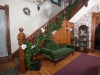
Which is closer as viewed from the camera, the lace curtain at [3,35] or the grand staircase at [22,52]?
the grand staircase at [22,52]

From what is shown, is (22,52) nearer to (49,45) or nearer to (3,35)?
(49,45)

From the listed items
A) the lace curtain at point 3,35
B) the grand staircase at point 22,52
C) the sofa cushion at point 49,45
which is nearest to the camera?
the grand staircase at point 22,52

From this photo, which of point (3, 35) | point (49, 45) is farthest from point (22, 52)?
point (3, 35)

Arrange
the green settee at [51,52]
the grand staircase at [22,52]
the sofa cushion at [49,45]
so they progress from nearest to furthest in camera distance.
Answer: the grand staircase at [22,52] → the green settee at [51,52] → the sofa cushion at [49,45]

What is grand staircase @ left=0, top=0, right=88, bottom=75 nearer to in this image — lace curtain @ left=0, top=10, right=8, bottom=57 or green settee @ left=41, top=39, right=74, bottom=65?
lace curtain @ left=0, top=10, right=8, bottom=57

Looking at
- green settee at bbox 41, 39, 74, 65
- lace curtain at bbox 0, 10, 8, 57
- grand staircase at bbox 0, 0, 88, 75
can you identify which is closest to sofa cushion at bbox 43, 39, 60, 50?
green settee at bbox 41, 39, 74, 65

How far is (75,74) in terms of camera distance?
7.65 ft

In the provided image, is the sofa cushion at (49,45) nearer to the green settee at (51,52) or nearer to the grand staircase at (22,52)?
the green settee at (51,52)

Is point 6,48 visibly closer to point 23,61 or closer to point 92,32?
point 23,61

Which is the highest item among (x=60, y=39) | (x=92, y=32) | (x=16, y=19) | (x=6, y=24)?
(x=16, y=19)

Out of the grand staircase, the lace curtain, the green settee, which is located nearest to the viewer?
the grand staircase

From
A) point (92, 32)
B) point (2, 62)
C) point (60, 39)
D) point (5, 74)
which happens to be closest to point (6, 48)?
point (2, 62)

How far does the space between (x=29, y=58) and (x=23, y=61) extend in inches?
8.5

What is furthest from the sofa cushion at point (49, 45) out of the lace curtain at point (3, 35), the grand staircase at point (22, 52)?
the lace curtain at point (3, 35)
